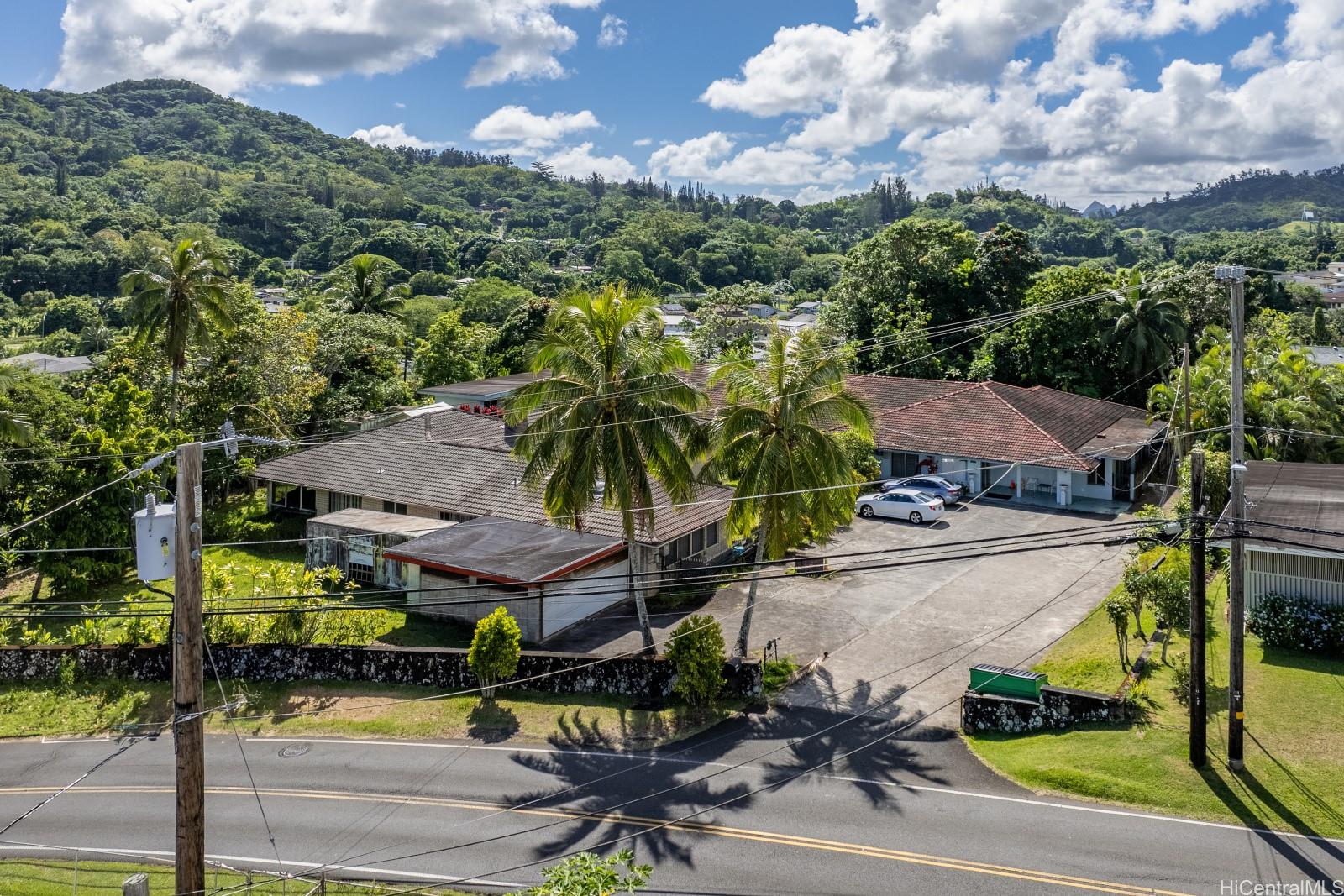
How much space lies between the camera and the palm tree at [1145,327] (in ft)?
160

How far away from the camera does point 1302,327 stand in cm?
7744

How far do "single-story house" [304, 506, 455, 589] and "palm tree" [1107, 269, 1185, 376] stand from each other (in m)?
36.4

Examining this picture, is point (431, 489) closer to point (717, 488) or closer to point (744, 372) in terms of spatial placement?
point (717, 488)

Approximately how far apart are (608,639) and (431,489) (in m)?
10.6

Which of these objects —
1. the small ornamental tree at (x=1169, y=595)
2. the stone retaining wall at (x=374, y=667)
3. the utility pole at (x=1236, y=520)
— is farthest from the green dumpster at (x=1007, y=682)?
the stone retaining wall at (x=374, y=667)

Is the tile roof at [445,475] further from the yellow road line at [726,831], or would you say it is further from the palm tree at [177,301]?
the yellow road line at [726,831]

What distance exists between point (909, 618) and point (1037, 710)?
6798 millimetres

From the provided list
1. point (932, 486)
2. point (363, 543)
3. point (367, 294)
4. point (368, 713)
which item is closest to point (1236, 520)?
point (368, 713)

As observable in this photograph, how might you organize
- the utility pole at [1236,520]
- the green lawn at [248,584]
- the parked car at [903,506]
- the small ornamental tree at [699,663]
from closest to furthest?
the utility pole at [1236,520] → the small ornamental tree at [699,663] → the green lawn at [248,584] → the parked car at [903,506]

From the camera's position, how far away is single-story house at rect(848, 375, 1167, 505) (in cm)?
3903

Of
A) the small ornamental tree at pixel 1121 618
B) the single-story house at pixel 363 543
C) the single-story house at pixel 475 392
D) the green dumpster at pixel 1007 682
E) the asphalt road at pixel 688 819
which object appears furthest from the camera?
the single-story house at pixel 475 392

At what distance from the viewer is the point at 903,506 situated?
121 feet

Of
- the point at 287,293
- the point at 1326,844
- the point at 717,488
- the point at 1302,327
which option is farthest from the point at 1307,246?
the point at 1326,844

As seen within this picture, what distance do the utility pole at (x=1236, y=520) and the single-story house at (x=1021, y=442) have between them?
20.0 meters
